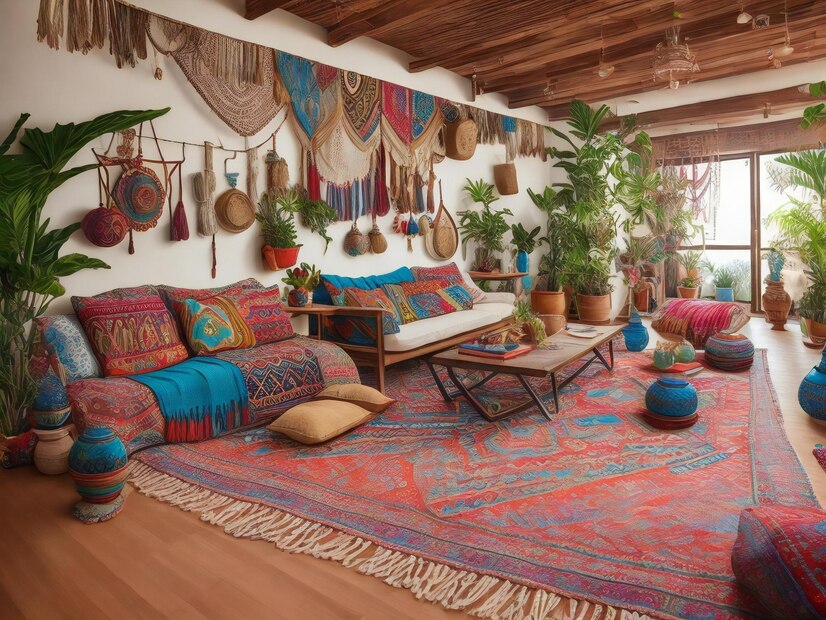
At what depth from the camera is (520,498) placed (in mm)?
2525

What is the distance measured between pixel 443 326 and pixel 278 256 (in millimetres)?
1430

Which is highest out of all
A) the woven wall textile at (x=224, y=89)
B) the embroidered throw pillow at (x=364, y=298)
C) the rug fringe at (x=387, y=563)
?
the woven wall textile at (x=224, y=89)

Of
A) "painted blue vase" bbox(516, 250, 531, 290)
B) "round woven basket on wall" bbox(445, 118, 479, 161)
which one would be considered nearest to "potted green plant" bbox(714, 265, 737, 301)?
"painted blue vase" bbox(516, 250, 531, 290)

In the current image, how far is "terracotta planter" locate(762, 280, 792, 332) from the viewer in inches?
257

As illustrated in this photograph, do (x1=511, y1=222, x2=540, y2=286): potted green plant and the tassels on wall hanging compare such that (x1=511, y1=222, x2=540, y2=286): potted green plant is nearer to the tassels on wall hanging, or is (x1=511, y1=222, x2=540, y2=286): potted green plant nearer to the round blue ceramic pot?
the round blue ceramic pot

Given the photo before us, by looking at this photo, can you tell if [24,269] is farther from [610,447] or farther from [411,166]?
[411,166]

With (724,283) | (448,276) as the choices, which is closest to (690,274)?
(724,283)

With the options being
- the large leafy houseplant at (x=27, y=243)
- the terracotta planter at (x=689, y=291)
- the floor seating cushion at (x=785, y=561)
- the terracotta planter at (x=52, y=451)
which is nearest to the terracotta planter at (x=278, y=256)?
the large leafy houseplant at (x=27, y=243)

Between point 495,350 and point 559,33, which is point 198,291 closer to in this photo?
point 495,350

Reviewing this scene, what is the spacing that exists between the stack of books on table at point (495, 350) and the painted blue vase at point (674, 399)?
835 millimetres

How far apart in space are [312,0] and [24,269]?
2782 mm

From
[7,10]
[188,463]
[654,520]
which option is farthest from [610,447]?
[7,10]

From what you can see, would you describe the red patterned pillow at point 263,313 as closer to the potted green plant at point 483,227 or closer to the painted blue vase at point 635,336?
the potted green plant at point 483,227

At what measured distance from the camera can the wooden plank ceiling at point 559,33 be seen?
449 centimetres
